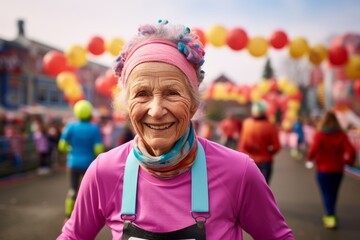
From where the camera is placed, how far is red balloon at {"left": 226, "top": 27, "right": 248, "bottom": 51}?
9.54 metres

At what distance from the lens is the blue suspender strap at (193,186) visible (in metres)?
1.39

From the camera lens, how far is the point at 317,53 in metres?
10.1

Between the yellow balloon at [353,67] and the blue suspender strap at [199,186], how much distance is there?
10109mm

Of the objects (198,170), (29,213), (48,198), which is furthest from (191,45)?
(48,198)

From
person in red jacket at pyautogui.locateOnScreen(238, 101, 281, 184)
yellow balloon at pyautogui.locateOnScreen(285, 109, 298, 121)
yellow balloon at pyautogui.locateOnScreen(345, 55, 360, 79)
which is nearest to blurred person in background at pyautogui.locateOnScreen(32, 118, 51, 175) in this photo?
person in red jacket at pyautogui.locateOnScreen(238, 101, 281, 184)

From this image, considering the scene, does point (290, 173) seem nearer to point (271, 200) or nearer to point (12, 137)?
point (12, 137)

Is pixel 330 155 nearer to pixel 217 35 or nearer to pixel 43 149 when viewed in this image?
pixel 217 35

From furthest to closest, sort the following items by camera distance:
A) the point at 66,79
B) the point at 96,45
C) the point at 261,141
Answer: the point at 66,79 < the point at 96,45 < the point at 261,141

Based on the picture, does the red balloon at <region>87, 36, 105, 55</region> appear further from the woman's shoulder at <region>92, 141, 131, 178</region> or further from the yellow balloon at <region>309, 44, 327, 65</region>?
the woman's shoulder at <region>92, 141, 131, 178</region>

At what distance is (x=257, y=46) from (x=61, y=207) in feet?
20.8

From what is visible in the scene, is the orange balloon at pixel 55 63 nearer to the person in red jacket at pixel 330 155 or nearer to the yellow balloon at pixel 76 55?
the yellow balloon at pixel 76 55

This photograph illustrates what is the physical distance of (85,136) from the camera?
18.3ft

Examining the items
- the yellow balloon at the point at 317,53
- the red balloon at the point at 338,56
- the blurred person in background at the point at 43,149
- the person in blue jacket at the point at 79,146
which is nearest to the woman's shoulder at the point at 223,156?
the person in blue jacket at the point at 79,146

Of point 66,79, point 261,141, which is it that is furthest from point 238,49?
point 66,79
